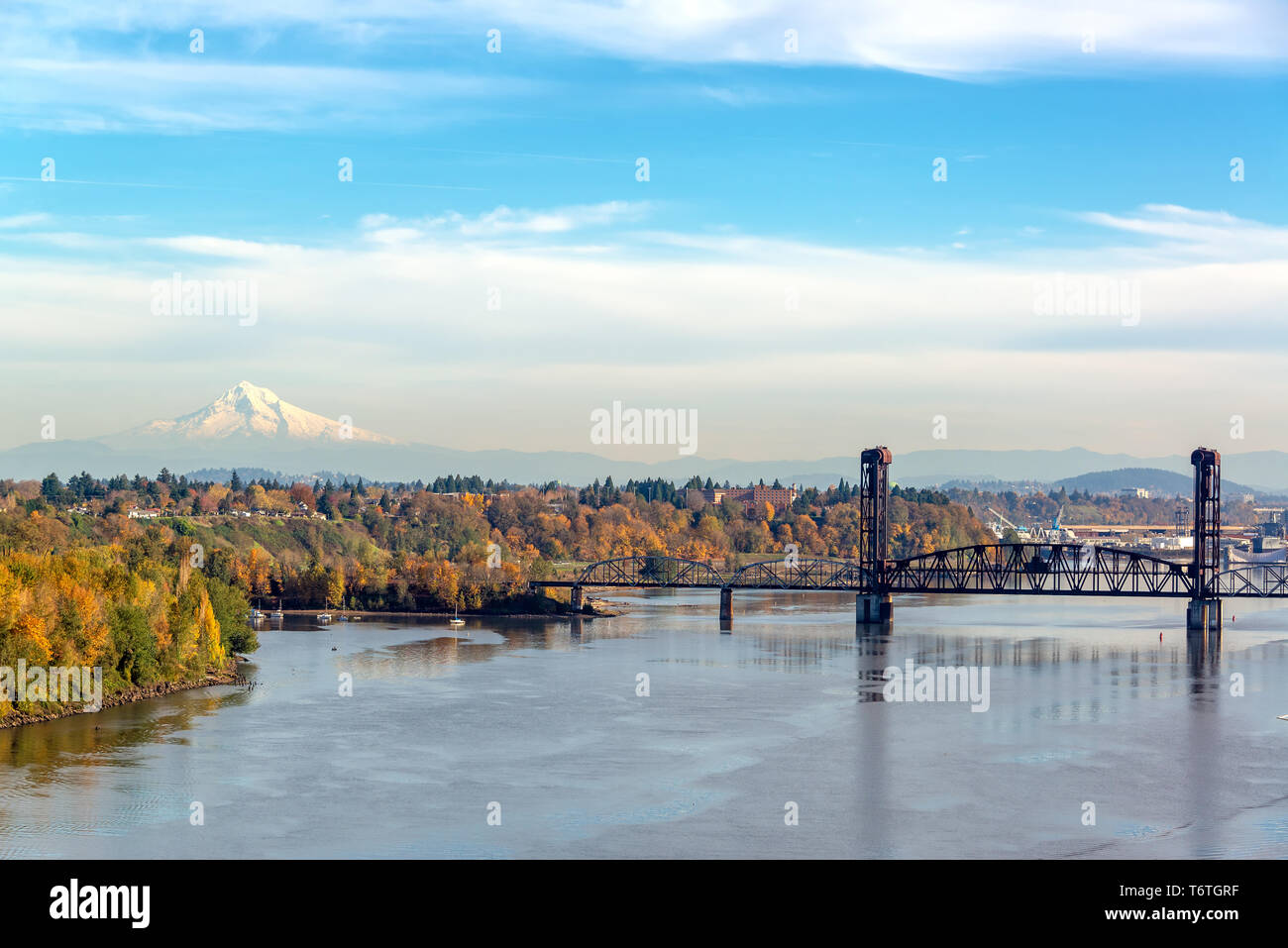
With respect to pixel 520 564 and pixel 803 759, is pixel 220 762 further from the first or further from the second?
pixel 520 564

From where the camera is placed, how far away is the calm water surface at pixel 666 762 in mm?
23344

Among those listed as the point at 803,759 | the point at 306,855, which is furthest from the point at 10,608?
the point at 803,759

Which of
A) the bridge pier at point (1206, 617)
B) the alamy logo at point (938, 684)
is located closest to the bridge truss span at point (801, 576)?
the bridge pier at point (1206, 617)

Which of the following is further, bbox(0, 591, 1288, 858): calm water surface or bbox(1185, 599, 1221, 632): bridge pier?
bbox(1185, 599, 1221, 632): bridge pier

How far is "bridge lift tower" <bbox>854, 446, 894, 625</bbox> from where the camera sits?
216 feet

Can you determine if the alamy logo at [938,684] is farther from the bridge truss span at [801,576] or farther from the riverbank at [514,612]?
the riverbank at [514,612]

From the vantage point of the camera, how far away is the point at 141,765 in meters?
28.2

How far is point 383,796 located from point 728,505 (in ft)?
355

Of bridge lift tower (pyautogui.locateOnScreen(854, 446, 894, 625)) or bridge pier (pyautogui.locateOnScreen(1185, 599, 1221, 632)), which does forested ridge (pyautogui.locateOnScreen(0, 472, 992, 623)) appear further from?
bridge pier (pyautogui.locateOnScreen(1185, 599, 1221, 632))

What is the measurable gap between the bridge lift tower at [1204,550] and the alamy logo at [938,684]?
17136 mm
